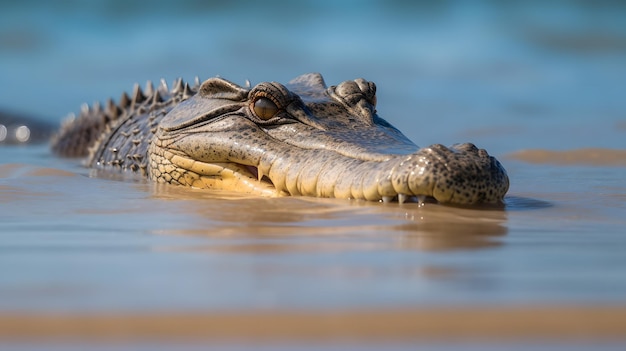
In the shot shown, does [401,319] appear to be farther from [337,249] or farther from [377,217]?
[377,217]

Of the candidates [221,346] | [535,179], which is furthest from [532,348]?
[535,179]

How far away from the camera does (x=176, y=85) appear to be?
843 centimetres

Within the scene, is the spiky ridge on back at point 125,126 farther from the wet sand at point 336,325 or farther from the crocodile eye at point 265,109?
the wet sand at point 336,325

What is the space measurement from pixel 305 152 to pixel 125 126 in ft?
12.5

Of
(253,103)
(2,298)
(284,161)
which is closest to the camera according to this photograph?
(2,298)

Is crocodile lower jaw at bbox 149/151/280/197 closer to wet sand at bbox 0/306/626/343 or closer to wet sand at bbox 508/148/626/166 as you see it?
wet sand at bbox 0/306/626/343

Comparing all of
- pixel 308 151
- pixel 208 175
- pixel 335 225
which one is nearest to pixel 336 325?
pixel 335 225

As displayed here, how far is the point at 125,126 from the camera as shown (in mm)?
8164

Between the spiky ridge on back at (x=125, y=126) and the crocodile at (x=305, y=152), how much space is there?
73mm

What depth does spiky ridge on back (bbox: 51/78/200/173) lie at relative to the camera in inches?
290

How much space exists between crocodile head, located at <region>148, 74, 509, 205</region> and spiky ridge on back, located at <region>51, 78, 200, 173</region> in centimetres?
105

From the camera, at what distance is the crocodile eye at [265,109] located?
531 centimetres

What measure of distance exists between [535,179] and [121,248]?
440cm

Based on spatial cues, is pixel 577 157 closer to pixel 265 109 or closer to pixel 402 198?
pixel 265 109
